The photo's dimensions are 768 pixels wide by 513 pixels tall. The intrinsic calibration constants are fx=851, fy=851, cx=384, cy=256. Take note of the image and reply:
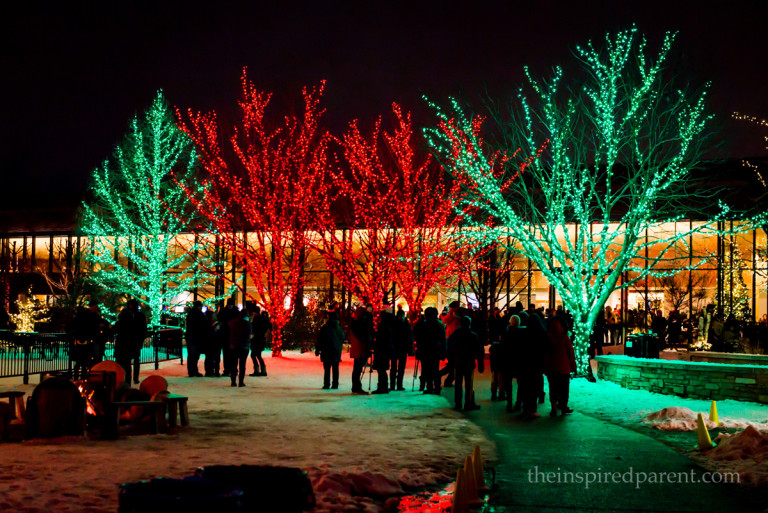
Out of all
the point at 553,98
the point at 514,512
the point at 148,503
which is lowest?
the point at 514,512

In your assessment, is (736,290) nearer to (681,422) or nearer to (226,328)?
(226,328)

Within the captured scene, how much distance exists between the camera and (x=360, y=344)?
17094mm

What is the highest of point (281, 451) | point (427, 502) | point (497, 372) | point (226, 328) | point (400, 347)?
point (226, 328)

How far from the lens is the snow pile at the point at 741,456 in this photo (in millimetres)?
8859

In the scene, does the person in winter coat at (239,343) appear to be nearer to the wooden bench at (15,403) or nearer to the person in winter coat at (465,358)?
the person in winter coat at (465,358)

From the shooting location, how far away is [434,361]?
651 inches

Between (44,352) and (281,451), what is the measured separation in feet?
43.0

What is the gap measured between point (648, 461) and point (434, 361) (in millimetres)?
7207

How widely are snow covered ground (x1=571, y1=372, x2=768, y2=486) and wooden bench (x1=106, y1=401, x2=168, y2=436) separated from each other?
6.58 m

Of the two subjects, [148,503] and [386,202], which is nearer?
[148,503]

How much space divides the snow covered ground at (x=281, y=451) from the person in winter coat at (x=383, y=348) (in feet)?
3.05

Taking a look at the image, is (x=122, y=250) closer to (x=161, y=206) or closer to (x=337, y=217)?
(x=161, y=206)

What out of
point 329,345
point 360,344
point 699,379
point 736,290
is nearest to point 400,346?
point 360,344

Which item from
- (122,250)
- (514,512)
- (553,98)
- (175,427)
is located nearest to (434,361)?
(175,427)
